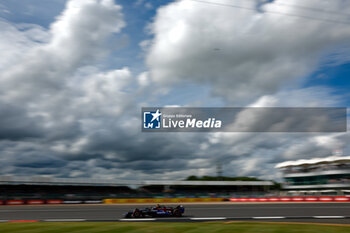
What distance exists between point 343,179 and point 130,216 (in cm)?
6385

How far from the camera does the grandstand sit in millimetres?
66375

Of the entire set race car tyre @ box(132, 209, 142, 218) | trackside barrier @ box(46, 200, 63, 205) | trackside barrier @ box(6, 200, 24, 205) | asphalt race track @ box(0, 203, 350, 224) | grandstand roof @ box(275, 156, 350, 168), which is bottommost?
trackside barrier @ box(46, 200, 63, 205)

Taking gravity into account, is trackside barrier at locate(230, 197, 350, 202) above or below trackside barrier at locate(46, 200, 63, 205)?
above

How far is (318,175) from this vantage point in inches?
2886

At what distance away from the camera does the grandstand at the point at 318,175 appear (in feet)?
218

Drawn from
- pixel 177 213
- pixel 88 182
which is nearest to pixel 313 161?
pixel 88 182

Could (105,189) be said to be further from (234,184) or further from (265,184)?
(265,184)

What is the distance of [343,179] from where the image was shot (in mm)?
66188

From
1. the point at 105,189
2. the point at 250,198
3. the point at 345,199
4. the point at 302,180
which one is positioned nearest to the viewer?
the point at 345,199

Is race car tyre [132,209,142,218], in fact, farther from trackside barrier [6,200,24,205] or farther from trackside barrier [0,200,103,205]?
trackside barrier [6,200,24,205]

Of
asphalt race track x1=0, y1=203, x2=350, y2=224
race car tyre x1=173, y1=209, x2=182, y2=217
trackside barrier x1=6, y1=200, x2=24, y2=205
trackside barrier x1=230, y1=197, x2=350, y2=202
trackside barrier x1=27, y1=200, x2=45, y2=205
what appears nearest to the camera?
asphalt race track x1=0, y1=203, x2=350, y2=224

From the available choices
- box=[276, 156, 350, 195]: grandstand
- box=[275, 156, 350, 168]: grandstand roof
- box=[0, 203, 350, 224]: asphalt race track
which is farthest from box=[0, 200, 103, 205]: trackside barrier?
box=[275, 156, 350, 168]: grandstand roof

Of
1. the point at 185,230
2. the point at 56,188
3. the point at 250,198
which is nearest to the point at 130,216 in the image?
the point at 185,230

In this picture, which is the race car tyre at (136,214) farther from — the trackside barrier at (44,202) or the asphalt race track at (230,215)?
the trackside barrier at (44,202)
